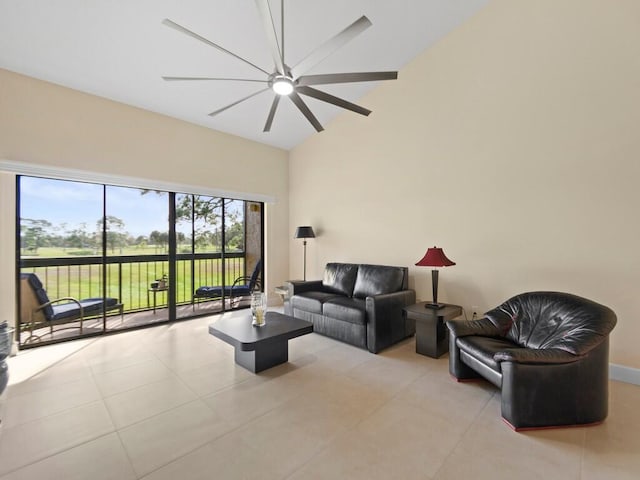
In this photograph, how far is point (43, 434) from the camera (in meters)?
1.94

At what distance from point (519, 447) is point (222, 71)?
15.1 feet

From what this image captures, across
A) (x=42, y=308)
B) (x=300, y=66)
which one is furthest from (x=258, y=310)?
(x=42, y=308)

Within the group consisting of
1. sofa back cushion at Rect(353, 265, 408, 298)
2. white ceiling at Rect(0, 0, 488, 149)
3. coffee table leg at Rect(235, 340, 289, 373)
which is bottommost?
coffee table leg at Rect(235, 340, 289, 373)

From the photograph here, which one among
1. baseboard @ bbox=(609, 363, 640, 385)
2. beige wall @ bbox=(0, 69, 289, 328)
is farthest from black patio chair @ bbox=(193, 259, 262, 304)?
baseboard @ bbox=(609, 363, 640, 385)

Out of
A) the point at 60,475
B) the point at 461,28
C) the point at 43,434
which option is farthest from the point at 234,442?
the point at 461,28

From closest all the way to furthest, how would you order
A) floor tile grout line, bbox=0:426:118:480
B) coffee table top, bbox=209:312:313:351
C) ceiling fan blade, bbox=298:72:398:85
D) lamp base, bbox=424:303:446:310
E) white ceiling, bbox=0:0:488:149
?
1. floor tile grout line, bbox=0:426:118:480
2. ceiling fan blade, bbox=298:72:398:85
3. coffee table top, bbox=209:312:313:351
4. white ceiling, bbox=0:0:488:149
5. lamp base, bbox=424:303:446:310

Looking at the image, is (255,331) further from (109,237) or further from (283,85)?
(109,237)

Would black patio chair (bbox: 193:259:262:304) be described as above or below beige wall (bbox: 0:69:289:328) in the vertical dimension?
below

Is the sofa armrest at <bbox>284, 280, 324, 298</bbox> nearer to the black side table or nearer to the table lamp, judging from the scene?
the black side table

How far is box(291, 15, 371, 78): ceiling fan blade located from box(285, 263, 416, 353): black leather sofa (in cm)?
248

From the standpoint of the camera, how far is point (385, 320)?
11.3ft

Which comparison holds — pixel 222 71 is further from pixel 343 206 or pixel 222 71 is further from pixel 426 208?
pixel 426 208

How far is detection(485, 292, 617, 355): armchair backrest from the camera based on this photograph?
6.79 feet

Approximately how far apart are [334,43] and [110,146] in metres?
3.44
